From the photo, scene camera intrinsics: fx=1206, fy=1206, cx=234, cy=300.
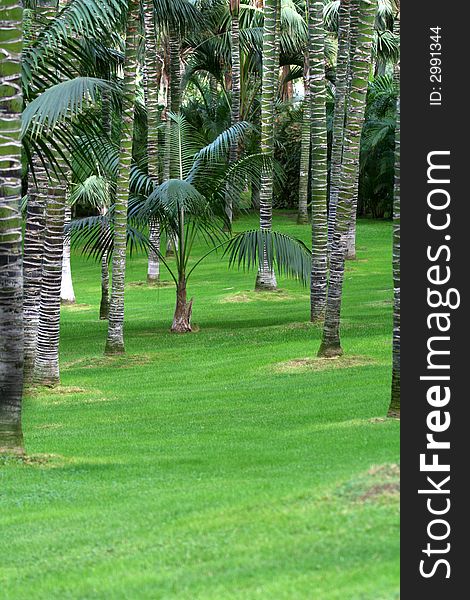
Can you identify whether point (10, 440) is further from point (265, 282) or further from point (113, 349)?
point (265, 282)

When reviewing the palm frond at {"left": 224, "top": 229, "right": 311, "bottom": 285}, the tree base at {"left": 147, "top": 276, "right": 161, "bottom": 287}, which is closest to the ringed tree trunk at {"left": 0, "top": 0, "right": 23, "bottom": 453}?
the palm frond at {"left": 224, "top": 229, "right": 311, "bottom": 285}

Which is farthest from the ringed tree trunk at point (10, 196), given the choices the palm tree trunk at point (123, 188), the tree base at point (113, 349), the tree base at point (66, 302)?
the tree base at point (66, 302)

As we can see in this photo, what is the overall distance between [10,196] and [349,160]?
6.40m

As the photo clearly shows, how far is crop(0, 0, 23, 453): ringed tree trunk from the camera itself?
11000 millimetres

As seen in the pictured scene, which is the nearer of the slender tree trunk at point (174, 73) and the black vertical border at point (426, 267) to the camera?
the black vertical border at point (426, 267)

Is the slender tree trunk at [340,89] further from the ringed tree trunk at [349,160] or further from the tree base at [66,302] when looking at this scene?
the tree base at [66,302]

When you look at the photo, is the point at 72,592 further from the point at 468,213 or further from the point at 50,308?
the point at 50,308

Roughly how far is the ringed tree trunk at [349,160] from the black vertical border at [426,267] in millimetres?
7514

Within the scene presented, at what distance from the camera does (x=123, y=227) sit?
65.2ft

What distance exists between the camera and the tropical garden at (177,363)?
7.14 m

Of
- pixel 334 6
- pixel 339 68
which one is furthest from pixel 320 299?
pixel 334 6

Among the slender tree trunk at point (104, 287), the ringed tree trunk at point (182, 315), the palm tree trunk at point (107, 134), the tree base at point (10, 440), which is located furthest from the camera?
the slender tree trunk at point (104, 287)

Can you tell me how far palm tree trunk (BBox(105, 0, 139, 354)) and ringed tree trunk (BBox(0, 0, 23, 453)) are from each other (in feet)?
25.2

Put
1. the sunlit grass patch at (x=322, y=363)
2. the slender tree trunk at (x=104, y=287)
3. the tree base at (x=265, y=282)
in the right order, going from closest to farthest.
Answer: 1. the sunlit grass patch at (x=322, y=363)
2. the slender tree trunk at (x=104, y=287)
3. the tree base at (x=265, y=282)
